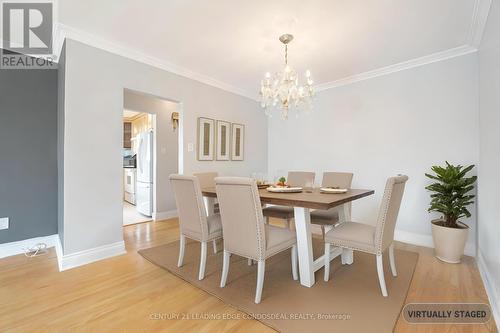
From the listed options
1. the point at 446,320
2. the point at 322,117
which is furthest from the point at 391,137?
the point at 446,320

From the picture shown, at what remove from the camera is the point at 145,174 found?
15.4 ft

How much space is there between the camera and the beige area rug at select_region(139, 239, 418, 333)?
1.55m

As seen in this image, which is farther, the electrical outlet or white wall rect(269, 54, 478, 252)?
white wall rect(269, 54, 478, 252)

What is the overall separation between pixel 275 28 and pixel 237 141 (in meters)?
2.27

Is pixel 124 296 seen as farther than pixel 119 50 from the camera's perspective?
No

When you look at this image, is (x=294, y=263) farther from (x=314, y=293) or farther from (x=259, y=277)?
(x=259, y=277)

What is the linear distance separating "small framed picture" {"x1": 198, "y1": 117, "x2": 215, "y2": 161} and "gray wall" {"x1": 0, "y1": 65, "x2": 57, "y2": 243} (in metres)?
1.86

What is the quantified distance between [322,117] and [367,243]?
276cm

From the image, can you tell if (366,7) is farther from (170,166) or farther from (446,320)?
(170,166)

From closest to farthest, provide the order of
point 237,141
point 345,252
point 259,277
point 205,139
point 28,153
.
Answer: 1. point 259,277
2. point 345,252
3. point 28,153
4. point 205,139
5. point 237,141

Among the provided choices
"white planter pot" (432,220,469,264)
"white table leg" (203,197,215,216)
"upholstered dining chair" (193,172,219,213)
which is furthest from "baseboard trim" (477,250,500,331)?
"upholstered dining chair" (193,172,219,213)

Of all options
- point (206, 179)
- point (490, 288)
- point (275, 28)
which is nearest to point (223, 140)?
point (206, 179)

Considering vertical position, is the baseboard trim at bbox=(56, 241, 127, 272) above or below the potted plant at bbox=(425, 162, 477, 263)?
below

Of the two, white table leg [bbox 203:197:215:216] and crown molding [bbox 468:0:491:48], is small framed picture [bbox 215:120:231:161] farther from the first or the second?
crown molding [bbox 468:0:491:48]
